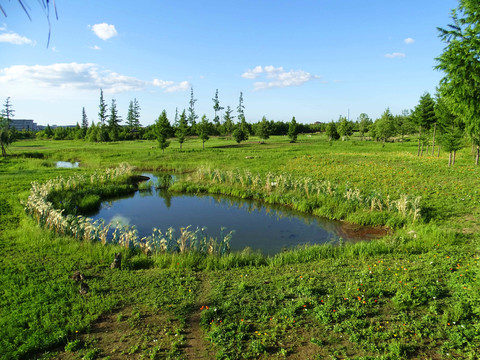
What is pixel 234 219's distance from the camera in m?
17.2

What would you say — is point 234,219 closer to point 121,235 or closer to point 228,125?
point 121,235

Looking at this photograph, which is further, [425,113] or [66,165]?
Result: [66,165]

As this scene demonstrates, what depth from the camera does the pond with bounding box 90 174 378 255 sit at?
13875 mm

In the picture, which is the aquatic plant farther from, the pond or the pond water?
the pond water

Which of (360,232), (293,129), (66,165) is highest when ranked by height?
(293,129)

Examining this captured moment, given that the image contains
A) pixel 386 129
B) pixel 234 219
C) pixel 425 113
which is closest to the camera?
pixel 234 219

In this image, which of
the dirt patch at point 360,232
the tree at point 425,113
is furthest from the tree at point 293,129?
the dirt patch at point 360,232

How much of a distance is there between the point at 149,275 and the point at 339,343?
19.1 ft

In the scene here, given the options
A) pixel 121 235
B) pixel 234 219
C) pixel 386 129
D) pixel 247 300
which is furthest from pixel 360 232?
pixel 386 129

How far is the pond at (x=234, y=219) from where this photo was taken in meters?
13.9

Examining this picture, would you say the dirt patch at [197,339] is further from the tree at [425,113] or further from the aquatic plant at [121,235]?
the tree at [425,113]

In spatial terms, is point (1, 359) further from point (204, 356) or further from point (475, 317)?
point (475, 317)

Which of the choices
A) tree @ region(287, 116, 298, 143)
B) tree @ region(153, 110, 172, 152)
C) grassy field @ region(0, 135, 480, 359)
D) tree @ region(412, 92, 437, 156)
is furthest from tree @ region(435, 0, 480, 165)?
tree @ region(287, 116, 298, 143)

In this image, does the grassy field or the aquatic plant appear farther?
the aquatic plant
